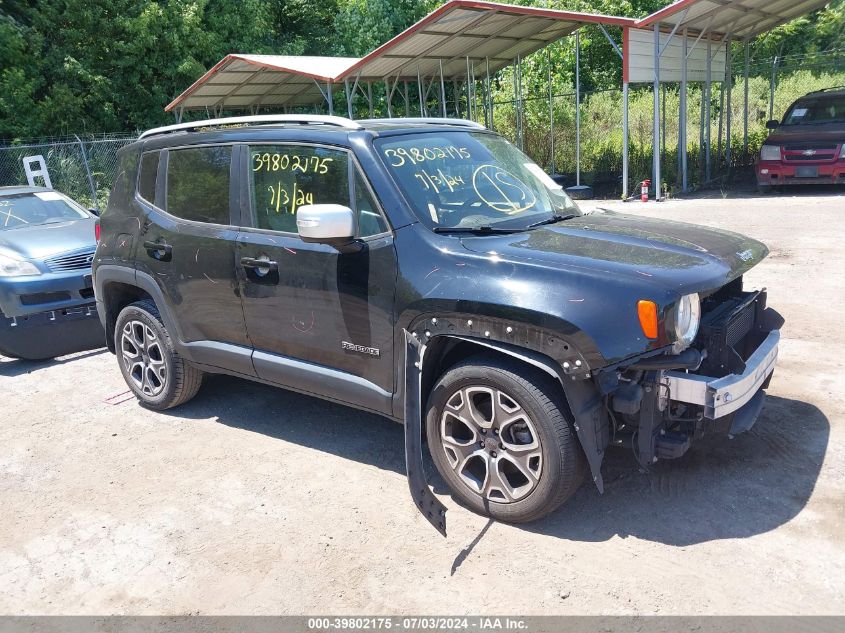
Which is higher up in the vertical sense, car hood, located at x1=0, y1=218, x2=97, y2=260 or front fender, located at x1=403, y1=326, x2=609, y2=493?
car hood, located at x1=0, y1=218, x2=97, y2=260

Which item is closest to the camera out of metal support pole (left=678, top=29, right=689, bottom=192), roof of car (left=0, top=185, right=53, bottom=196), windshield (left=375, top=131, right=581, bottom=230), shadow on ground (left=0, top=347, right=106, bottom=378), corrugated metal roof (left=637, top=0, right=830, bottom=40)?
windshield (left=375, top=131, right=581, bottom=230)

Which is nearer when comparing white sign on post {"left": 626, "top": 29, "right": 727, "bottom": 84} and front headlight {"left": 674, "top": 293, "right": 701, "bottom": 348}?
front headlight {"left": 674, "top": 293, "right": 701, "bottom": 348}

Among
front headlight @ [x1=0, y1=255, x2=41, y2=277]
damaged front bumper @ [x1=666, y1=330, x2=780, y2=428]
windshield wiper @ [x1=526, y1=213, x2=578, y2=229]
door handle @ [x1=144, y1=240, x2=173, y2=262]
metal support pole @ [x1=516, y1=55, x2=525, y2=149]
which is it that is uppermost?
metal support pole @ [x1=516, y1=55, x2=525, y2=149]

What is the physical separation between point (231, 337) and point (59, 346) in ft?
10.9

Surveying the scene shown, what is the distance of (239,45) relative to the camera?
24.1 metres

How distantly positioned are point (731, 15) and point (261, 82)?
12.8m

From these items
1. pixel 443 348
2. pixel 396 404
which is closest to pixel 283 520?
pixel 396 404

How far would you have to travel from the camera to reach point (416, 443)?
3506 millimetres

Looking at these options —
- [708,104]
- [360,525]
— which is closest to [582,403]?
[360,525]

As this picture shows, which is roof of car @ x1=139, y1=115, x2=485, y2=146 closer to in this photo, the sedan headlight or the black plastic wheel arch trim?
the black plastic wheel arch trim

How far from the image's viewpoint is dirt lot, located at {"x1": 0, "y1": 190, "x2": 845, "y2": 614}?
3201 mm

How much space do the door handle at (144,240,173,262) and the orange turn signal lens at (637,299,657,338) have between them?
3.14 meters

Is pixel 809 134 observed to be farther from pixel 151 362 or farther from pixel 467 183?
pixel 151 362

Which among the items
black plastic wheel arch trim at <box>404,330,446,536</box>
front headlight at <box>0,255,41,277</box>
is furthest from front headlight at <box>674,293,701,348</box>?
front headlight at <box>0,255,41,277</box>
